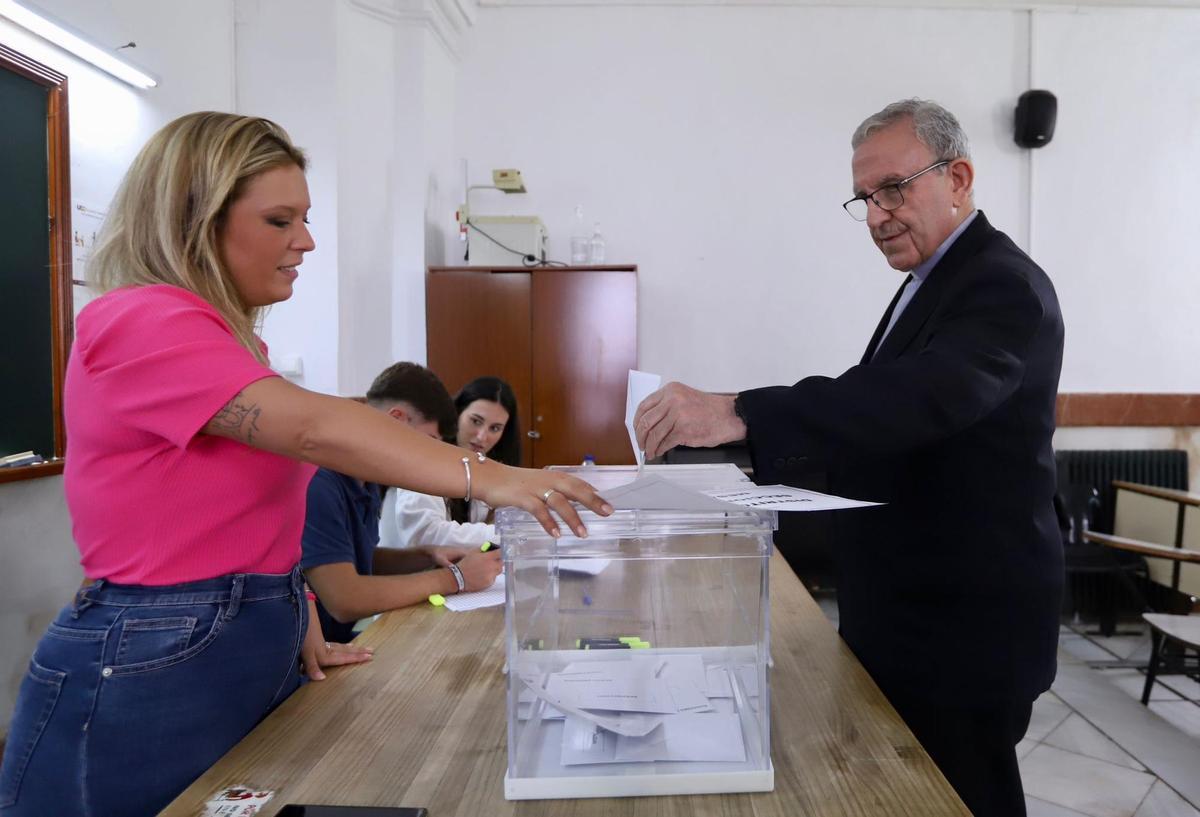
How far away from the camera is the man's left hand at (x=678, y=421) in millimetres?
1049

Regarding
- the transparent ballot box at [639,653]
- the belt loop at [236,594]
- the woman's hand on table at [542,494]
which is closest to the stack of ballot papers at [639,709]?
the transparent ballot box at [639,653]

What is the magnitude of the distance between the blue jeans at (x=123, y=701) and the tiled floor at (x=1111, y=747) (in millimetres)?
2503

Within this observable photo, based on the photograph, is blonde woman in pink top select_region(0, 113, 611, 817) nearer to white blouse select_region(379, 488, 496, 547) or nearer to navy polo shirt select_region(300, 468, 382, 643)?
navy polo shirt select_region(300, 468, 382, 643)

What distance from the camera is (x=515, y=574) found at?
3.18ft

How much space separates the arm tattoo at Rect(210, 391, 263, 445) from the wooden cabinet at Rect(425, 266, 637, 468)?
352cm

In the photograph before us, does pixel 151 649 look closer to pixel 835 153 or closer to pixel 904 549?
pixel 904 549

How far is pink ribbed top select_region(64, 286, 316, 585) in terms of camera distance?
0.97m

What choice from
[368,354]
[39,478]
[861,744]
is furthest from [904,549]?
[368,354]

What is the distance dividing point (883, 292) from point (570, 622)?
14.6 ft

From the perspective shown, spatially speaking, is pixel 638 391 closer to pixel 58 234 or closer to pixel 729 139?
pixel 58 234

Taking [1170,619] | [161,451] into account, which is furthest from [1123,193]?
[161,451]

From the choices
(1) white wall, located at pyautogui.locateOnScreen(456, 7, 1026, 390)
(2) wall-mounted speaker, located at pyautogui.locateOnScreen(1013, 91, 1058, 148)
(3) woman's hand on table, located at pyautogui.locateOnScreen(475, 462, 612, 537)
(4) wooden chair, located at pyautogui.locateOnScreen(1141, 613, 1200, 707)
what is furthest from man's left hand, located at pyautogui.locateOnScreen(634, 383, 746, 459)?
(2) wall-mounted speaker, located at pyautogui.locateOnScreen(1013, 91, 1058, 148)

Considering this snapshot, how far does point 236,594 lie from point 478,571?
836mm

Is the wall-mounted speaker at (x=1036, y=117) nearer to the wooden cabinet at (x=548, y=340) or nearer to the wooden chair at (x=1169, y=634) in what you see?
the wooden cabinet at (x=548, y=340)
